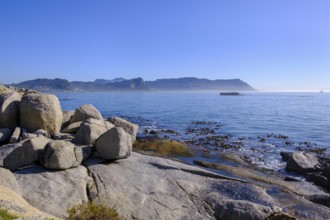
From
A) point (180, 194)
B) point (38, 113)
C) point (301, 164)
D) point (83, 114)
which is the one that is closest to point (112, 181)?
point (180, 194)

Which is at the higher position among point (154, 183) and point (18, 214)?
point (18, 214)

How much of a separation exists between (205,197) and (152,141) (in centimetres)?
1491

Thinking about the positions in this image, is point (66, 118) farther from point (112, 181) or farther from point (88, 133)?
point (112, 181)

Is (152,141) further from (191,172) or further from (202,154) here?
(191,172)

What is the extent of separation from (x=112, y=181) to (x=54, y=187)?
103 inches

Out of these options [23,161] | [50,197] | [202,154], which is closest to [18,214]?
[50,197]

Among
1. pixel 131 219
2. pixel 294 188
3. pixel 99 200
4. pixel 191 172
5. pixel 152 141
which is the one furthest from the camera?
pixel 152 141

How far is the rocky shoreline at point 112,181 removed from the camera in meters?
12.2

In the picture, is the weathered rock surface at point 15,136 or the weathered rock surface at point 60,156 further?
the weathered rock surface at point 15,136

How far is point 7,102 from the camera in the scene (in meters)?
20.1

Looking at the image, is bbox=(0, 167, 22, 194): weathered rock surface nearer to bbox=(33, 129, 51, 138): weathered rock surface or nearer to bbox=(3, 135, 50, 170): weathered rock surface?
bbox=(3, 135, 50, 170): weathered rock surface

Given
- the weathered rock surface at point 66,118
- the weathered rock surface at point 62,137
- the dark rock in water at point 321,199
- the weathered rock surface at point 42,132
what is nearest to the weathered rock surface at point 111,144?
Answer: the weathered rock surface at point 62,137

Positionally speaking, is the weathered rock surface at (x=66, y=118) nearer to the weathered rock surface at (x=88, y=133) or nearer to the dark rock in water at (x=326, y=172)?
the weathered rock surface at (x=88, y=133)

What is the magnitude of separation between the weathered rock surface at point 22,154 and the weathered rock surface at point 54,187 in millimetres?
544
